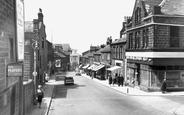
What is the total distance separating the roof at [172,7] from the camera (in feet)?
79.6

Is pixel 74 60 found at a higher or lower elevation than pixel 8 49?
lower

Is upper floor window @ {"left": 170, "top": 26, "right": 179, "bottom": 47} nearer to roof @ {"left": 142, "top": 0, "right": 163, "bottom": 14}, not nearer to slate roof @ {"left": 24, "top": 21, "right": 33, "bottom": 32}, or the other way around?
roof @ {"left": 142, "top": 0, "right": 163, "bottom": 14}

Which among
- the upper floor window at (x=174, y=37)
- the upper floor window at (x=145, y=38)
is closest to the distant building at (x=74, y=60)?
the upper floor window at (x=145, y=38)

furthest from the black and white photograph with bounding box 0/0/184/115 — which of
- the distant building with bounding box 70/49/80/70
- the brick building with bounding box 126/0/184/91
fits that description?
the distant building with bounding box 70/49/80/70

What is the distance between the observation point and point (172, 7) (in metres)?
24.6

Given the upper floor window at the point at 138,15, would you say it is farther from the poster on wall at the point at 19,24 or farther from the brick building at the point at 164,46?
the poster on wall at the point at 19,24

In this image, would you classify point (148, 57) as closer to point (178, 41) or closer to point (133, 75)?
point (178, 41)

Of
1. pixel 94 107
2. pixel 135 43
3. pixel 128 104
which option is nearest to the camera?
pixel 94 107

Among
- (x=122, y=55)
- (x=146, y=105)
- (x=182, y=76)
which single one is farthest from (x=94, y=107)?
(x=122, y=55)

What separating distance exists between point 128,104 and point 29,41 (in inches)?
486

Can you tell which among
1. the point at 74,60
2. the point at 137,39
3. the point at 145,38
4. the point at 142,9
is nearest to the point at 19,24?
the point at 145,38

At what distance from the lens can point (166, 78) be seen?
2359 centimetres

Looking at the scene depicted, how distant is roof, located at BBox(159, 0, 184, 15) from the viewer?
955 inches

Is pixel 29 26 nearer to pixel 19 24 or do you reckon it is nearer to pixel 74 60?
pixel 19 24
